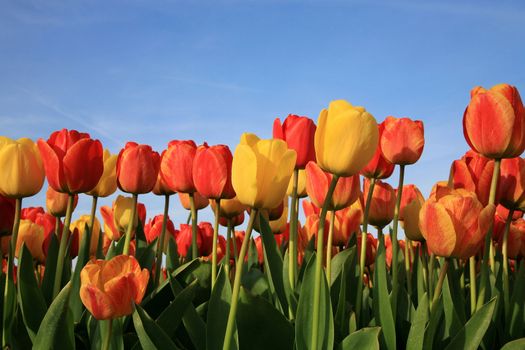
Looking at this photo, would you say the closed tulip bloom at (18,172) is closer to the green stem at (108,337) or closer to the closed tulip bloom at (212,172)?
the closed tulip bloom at (212,172)

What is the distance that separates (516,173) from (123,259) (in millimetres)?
1808

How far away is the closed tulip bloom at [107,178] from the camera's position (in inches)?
123

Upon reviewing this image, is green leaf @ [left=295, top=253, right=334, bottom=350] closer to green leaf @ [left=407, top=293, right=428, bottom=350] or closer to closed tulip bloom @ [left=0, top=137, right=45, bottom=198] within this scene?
green leaf @ [left=407, top=293, right=428, bottom=350]

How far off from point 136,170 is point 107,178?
45 centimetres

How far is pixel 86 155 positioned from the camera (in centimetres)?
262

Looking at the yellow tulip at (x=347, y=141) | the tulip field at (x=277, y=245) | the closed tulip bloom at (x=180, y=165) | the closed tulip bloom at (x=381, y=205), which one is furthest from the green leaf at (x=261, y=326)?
the closed tulip bloom at (x=381, y=205)

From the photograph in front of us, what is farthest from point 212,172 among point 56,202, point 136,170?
point 56,202

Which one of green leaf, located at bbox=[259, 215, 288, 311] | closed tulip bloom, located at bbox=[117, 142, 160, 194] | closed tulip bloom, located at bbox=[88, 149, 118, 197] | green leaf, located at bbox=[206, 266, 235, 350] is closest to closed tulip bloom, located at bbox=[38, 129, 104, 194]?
closed tulip bloom, located at bbox=[117, 142, 160, 194]

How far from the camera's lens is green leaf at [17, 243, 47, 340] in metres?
2.43

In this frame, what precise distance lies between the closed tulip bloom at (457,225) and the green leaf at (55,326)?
126cm

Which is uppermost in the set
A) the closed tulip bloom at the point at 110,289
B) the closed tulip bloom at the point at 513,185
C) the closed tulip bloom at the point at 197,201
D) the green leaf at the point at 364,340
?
the closed tulip bloom at the point at 513,185

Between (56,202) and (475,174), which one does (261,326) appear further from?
(56,202)

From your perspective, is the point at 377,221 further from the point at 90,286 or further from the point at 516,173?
the point at 90,286

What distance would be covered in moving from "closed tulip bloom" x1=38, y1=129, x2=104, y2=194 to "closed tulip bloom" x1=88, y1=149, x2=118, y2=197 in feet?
1.48
